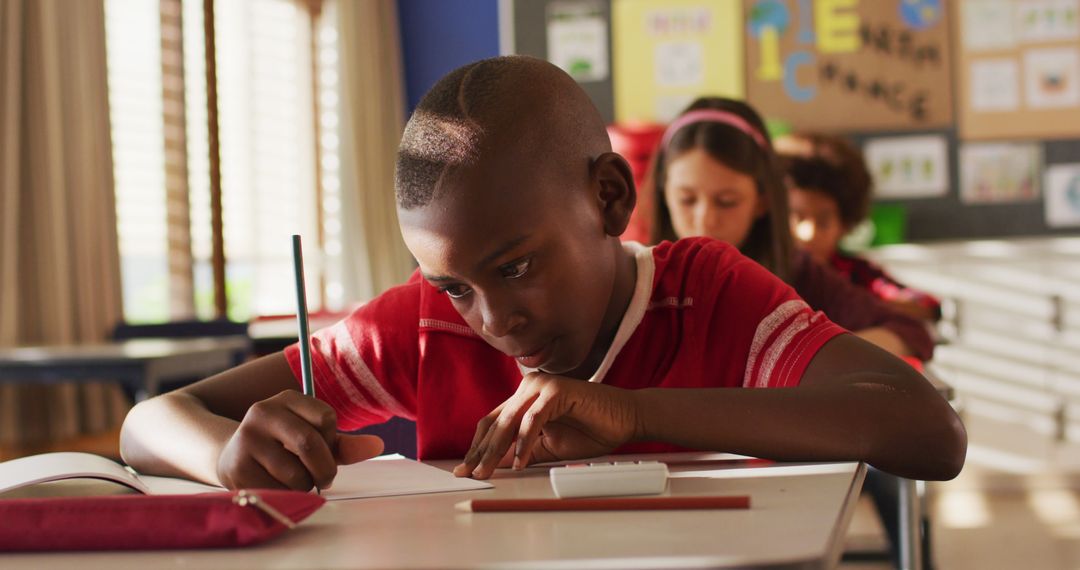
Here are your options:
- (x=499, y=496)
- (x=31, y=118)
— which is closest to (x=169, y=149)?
(x=31, y=118)

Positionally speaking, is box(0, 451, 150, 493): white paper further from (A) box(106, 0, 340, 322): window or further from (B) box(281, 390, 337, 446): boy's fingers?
(A) box(106, 0, 340, 322): window

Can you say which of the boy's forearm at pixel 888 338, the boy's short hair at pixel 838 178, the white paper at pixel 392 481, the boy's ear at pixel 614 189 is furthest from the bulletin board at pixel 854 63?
the white paper at pixel 392 481

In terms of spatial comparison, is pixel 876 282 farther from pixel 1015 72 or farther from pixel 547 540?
pixel 547 540

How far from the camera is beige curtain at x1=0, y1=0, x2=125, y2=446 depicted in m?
3.99

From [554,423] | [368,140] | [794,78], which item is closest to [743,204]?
[554,423]

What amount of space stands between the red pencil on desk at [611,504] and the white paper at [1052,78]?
4337 mm

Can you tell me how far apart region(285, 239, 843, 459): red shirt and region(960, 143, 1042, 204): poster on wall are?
143 inches

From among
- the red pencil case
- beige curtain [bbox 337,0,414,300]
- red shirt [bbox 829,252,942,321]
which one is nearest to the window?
beige curtain [bbox 337,0,414,300]

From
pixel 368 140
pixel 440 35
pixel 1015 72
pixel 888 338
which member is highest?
pixel 440 35

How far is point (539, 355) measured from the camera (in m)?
1.02

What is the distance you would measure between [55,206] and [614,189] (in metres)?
3.57

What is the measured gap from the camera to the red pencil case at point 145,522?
0.62 meters

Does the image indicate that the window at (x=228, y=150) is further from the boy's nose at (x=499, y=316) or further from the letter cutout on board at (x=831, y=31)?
the boy's nose at (x=499, y=316)

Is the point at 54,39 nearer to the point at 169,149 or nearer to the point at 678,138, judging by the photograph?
the point at 169,149
